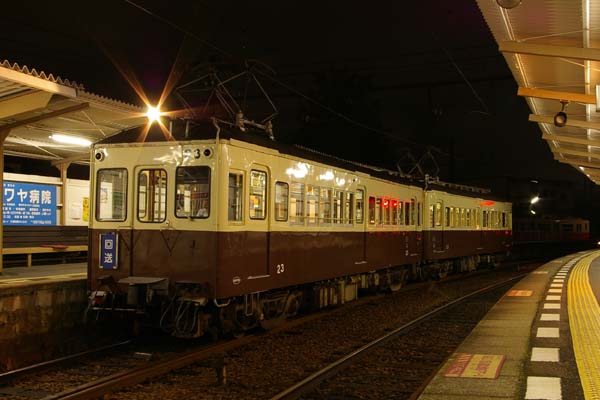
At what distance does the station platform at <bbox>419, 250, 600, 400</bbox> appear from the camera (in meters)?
6.18

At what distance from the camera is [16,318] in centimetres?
895

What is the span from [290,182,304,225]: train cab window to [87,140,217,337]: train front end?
220 centimetres

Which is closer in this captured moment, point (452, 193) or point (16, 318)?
point (16, 318)

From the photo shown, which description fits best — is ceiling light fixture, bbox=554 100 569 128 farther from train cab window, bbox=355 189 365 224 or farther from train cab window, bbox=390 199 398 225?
train cab window, bbox=390 199 398 225

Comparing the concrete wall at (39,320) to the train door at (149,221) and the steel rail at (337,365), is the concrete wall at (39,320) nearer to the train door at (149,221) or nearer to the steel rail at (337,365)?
the train door at (149,221)

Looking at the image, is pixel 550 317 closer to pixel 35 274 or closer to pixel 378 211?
pixel 378 211

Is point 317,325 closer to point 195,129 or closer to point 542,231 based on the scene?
point 195,129

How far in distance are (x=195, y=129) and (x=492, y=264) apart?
2243 cm

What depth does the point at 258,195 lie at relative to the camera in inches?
373

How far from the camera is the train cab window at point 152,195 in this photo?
29.6ft

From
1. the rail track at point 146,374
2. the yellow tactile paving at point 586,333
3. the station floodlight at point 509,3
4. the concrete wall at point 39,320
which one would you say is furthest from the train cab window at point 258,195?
Answer: the yellow tactile paving at point 586,333

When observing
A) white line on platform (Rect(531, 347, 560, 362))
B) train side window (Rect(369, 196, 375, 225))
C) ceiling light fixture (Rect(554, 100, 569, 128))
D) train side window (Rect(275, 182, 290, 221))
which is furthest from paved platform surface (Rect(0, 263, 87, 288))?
ceiling light fixture (Rect(554, 100, 569, 128))

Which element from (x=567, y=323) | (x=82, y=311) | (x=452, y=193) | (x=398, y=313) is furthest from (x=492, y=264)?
(x=82, y=311)

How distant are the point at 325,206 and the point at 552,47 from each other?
15.8 ft
